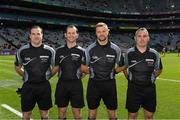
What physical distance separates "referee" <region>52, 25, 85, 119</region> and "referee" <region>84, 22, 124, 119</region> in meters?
0.23

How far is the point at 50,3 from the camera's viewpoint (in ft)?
247

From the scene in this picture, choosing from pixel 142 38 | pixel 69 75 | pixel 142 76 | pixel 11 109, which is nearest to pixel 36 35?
pixel 69 75

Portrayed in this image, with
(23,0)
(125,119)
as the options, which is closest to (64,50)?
(125,119)

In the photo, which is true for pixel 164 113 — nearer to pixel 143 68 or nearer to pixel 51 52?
pixel 143 68

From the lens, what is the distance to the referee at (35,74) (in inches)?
328

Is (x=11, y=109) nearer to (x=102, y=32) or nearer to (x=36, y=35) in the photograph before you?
(x=36, y=35)

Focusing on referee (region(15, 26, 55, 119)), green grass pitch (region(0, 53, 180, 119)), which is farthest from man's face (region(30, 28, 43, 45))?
green grass pitch (region(0, 53, 180, 119))

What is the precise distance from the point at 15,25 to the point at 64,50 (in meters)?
65.0

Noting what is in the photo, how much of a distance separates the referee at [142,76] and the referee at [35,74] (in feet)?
6.01

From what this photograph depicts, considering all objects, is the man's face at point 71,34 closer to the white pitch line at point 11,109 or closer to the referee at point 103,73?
the referee at point 103,73

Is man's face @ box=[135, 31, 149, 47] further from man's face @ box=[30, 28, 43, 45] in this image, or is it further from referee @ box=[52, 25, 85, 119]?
man's face @ box=[30, 28, 43, 45]

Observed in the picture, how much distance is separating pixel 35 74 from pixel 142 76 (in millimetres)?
2343

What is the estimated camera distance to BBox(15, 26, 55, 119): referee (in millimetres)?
8320

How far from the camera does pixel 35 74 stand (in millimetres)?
8359
